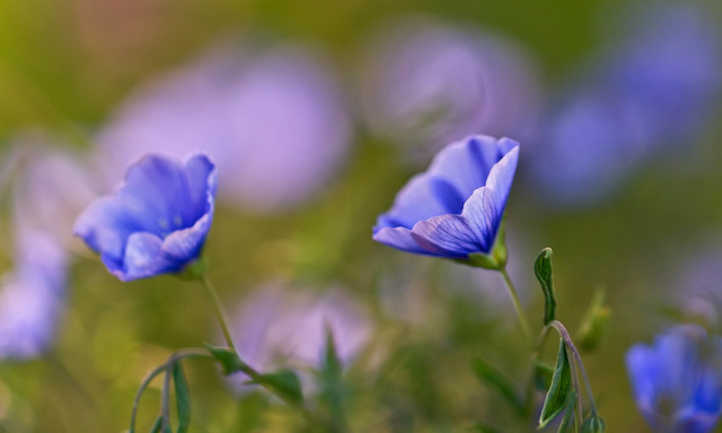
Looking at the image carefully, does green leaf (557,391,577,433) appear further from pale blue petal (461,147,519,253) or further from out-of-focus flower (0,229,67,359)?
out-of-focus flower (0,229,67,359)

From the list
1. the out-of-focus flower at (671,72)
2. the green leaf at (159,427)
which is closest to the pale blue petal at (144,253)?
the green leaf at (159,427)

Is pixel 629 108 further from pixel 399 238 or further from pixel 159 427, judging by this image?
pixel 159 427

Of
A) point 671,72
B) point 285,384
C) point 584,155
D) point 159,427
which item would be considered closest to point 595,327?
point 285,384

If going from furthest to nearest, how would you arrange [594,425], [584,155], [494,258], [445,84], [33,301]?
[445,84] < [584,155] < [33,301] < [494,258] < [594,425]

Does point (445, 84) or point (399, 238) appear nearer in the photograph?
point (399, 238)

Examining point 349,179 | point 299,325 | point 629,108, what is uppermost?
point 629,108

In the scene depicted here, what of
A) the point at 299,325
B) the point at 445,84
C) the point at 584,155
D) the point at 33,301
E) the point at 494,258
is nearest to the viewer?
the point at 494,258

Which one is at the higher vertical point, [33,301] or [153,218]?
[153,218]

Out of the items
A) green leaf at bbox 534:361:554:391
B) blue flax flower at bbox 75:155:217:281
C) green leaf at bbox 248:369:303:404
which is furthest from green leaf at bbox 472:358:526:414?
blue flax flower at bbox 75:155:217:281
